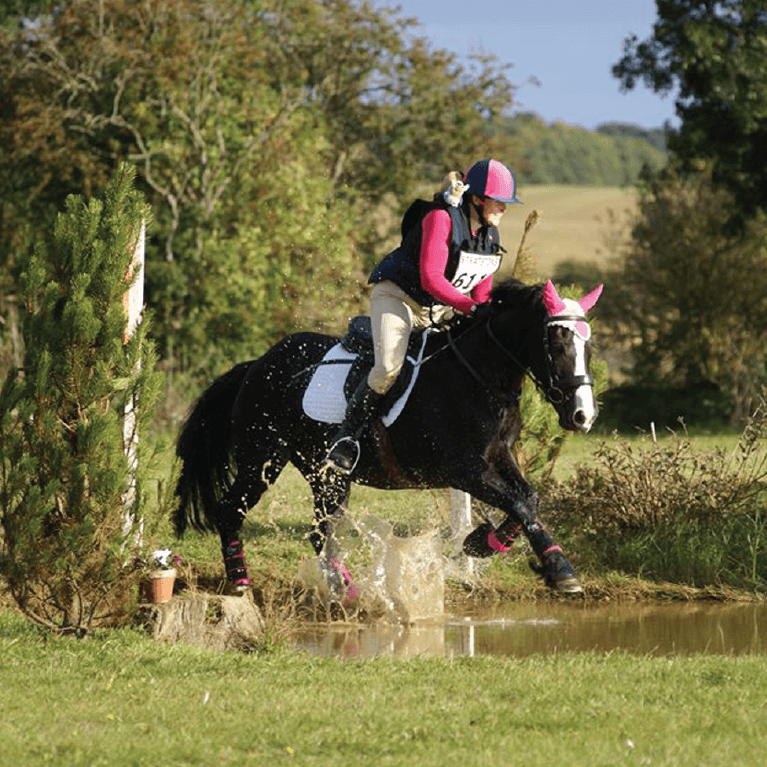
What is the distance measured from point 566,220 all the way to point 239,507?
64.7 meters

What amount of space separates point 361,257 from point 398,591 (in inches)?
641

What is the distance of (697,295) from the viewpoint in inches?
957

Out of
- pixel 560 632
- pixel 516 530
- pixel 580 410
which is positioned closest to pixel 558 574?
pixel 516 530

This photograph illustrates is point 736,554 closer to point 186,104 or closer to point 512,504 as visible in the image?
point 512,504

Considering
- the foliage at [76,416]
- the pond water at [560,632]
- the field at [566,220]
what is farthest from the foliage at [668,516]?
the field at [566,220]

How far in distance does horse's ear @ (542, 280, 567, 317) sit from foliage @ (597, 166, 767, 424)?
17.1 m

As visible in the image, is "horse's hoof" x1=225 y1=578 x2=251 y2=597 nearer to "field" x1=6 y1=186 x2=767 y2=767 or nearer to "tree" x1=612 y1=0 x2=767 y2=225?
"field" x1=6 y1=186 x2=767 y2=767

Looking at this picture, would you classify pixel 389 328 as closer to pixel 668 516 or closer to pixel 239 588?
pixel 239 588

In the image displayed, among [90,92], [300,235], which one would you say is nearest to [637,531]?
[300,235]

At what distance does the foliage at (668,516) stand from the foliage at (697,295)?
13.8m

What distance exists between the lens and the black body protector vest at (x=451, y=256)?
26.6 feet

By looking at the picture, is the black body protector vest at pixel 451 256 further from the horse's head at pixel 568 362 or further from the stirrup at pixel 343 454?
the stirrup at pixel 343 454

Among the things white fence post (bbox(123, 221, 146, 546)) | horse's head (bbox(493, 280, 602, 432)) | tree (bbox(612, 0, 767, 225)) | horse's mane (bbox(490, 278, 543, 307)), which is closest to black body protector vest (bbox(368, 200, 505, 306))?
horse's mane (bbox(490, 278, 543, 307))

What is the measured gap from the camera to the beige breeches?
27.3ft
